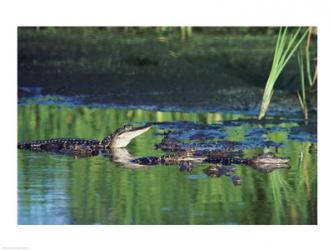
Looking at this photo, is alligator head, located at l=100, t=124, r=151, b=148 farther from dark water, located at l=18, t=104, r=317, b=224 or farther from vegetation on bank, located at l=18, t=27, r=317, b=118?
vegetation on bank, located at l=18, t=27, r=317, b=118

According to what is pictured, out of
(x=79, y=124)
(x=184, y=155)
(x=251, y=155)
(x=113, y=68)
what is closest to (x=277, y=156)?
(x=251, y=155)

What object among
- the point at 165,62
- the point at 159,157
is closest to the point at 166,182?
the point at 159,157

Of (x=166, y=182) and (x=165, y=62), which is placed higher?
(x=165, y=62)

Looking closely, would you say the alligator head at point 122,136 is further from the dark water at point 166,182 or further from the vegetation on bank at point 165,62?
the vegetation on bank at point 165,62

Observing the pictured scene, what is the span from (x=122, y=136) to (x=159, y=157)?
32.1 inches

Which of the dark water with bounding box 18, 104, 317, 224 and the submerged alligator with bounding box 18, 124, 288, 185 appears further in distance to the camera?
the submerged alligator with bounding box 18, 124, 288, 185

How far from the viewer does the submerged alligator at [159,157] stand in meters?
8.45

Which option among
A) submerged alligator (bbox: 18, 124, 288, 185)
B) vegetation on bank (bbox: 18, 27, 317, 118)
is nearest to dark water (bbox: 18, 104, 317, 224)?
submerged alligator (bbox: 18, 124, 288, 185)

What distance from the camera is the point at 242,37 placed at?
12523 mm

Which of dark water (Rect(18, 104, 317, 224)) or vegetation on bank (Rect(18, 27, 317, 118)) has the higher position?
vegetation on bank (Rect(18, 27, 317, 118))

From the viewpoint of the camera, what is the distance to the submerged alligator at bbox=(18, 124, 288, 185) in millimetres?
8453

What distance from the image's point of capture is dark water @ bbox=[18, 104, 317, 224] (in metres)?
7.32

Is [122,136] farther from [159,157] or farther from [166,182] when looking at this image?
[166,182]

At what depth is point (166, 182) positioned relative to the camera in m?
8.00
